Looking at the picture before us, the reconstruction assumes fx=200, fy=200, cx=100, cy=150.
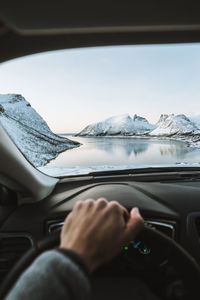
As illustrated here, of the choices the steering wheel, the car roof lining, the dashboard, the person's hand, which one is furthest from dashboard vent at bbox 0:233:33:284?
the car roof lining

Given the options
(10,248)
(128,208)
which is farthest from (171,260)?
(10,248)

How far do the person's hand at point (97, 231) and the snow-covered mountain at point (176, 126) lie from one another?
2923 mm

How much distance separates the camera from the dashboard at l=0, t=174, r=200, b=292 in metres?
1.95

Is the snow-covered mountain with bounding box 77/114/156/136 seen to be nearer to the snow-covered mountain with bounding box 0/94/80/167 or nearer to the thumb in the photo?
the snow-covered mountain with bounding box 0/94/80/167

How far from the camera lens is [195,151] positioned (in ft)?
10.8

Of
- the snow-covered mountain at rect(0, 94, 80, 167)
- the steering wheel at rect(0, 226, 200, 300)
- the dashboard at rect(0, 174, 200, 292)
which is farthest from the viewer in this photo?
the snow-covered mountain at rect(0, 94, 80, 167)

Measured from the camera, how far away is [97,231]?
0.77 metres

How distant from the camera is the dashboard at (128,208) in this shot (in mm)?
1946

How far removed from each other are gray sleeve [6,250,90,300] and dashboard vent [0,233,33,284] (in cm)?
151

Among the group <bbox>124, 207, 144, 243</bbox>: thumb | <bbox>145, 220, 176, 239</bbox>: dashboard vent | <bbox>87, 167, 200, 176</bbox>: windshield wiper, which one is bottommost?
<bbox>145, 220, 176, 239</bbox>: dashboard vent

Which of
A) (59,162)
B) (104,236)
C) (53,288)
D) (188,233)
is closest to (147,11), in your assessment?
(104,236)

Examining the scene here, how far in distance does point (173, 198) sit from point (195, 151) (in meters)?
1.42

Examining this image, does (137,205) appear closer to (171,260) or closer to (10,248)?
(171,260)

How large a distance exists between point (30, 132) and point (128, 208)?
70.1 inches
